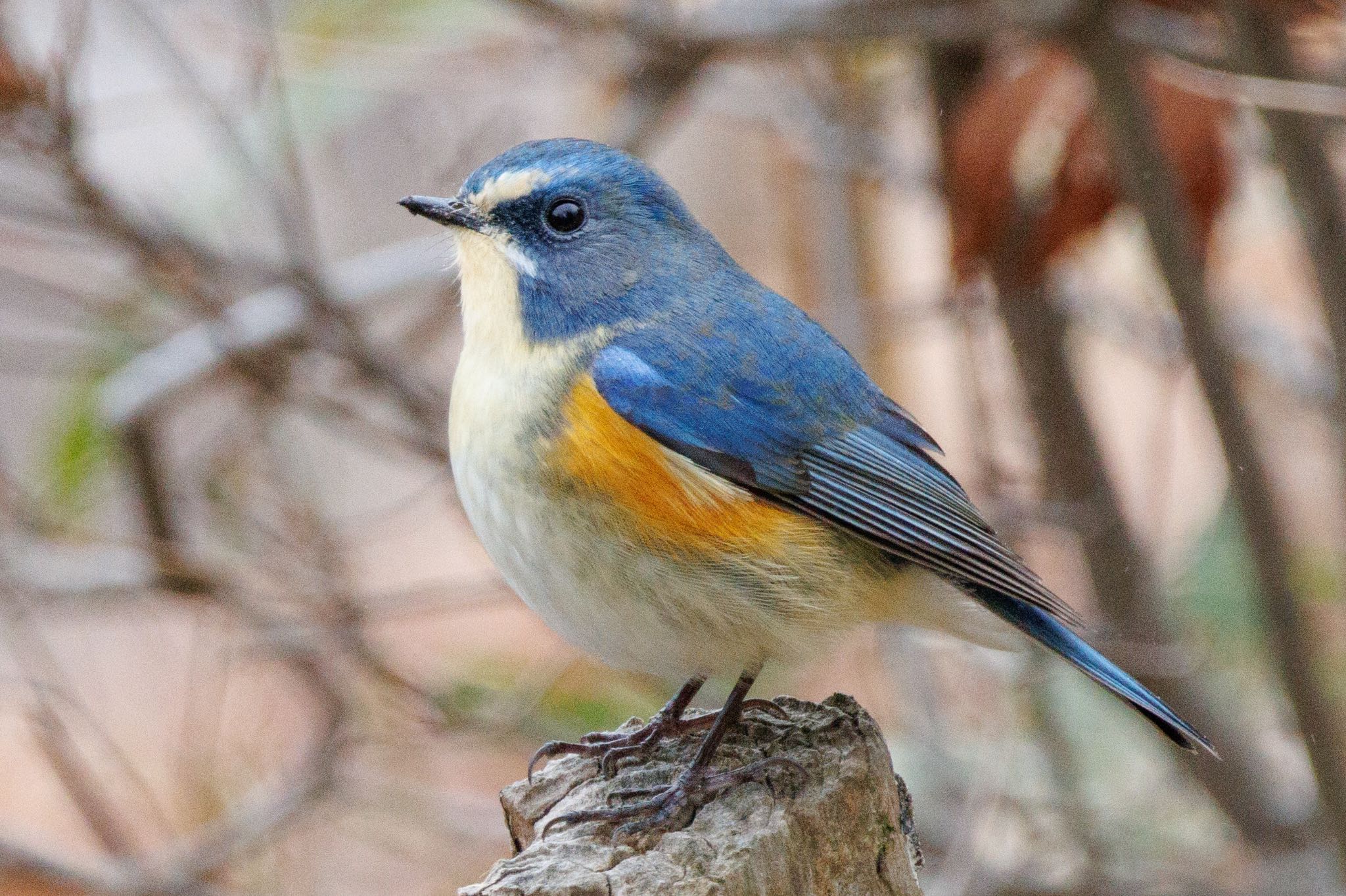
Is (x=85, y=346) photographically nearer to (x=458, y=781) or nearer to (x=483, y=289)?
(x=483, y=289)

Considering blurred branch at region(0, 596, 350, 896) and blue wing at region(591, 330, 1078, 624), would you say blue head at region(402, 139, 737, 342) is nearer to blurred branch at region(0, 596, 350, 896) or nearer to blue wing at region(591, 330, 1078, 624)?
blue wing at region(591, 330, 1078, 624)

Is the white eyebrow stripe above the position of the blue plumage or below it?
above

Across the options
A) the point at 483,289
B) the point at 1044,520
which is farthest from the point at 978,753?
the point at 483,289

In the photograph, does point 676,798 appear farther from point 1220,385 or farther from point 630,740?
point 1220,385

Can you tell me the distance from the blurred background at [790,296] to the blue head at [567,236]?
0.82 meters

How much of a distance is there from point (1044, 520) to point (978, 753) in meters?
1.39

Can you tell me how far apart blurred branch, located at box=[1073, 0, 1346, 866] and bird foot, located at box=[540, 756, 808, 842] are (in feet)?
6.66

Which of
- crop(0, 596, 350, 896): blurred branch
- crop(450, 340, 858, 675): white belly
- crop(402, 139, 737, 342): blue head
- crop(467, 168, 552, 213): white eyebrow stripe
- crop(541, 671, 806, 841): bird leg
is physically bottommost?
crop(0, 596, 350, 896): blurred branch

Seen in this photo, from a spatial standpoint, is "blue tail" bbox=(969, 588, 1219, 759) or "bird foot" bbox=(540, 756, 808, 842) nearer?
"bird foot" bbox=(540, 756, 808, 842)

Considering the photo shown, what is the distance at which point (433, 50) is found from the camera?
4859mm

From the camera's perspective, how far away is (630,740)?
2.74 m

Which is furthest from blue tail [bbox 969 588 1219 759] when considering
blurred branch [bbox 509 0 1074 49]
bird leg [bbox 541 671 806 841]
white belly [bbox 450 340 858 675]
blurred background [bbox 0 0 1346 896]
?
blurred branch [bbox 509 0 1074 49]

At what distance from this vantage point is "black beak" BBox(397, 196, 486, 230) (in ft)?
8.78

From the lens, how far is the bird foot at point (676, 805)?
2270 millimetres
